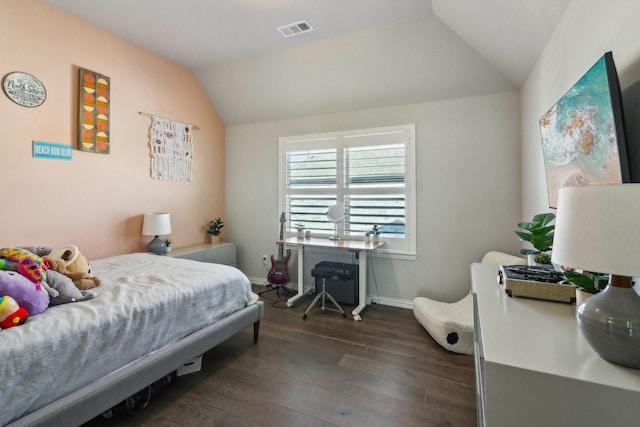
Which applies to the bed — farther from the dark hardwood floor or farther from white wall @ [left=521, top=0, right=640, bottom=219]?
white wall @ [left=521, top=0, right=640, bottom=219]

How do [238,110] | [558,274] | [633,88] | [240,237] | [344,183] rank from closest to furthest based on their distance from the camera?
[633,88] → [558,274] → [344,183] → [238,110] → [240,237]

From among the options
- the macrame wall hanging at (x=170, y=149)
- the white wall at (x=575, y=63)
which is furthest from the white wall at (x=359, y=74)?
the macrame wall hanging at (x=170, y=149)

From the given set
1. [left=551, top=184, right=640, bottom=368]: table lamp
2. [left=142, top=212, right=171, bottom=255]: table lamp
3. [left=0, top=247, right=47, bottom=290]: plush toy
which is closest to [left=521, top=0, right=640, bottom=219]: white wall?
[left=551, top=184, right=640, bottom=368]: table lamp

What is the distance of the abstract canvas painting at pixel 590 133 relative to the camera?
109cm

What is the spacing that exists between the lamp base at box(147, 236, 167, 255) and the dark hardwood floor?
1482 mm

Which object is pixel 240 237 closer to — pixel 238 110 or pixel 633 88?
pixel 238 110

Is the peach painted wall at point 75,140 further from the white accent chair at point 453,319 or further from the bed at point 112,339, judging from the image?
the white accent chair at point 453,319

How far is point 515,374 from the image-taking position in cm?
83

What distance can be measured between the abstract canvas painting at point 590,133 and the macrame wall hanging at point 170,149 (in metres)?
3.91

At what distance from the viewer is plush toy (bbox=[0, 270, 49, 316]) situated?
1.45 metres

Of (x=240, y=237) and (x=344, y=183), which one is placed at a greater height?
(x=344, y=183)

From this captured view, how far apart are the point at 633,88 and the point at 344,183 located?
283cm

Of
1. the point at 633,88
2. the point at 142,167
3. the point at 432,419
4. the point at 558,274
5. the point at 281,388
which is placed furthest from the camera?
the point at 142,167

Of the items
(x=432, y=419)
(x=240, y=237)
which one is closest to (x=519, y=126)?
(x=432, y=419)
